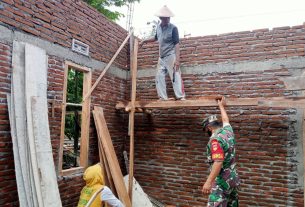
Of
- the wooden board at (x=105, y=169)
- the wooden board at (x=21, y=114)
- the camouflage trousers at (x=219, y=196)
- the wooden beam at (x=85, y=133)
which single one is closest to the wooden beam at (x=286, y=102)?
the camouflage trousers at (x=219, y=196)

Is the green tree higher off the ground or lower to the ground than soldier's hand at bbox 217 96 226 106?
higher

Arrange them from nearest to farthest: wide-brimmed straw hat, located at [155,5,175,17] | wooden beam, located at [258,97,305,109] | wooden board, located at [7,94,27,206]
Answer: wooden board, located at [7,94,27,206], wooden beam, located at [258,97,305,109], wide-brimmed straw hat, located at [155,5,175,17]

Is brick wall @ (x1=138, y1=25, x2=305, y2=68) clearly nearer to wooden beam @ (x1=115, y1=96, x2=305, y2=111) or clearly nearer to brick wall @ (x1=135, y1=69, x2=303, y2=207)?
brick wall @ (x1=135, y1=69, x2=303, y2=207)

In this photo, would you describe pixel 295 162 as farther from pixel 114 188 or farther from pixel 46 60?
pixel 46 60

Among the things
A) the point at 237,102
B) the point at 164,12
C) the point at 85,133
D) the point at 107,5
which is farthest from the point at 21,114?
the point at 107,5

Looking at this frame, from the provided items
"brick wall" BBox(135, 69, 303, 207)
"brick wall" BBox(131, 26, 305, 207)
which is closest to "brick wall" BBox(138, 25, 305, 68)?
"brick wall" BBox(131, 26, 305, 207)

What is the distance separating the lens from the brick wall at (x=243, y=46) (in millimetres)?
5371

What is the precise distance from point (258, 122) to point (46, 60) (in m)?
4.08

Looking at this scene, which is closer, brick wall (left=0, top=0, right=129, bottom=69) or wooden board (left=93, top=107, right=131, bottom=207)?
brick wall (left=0, top=0, right=129, bottom=69)

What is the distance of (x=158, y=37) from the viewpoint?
5.98m

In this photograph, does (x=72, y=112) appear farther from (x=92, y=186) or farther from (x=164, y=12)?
(x=92, y=186)

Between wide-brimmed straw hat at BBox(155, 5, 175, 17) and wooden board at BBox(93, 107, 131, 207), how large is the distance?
229 centimetres

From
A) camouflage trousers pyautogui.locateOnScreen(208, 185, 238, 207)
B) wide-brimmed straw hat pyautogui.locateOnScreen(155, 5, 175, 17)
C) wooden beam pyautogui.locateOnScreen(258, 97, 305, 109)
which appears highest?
wide-brimmed straw hat pyautogui.locateOnScreen(155, 5, 175, 17)

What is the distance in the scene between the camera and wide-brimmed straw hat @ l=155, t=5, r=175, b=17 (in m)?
5.63
